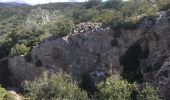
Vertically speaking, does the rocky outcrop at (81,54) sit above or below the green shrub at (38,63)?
above

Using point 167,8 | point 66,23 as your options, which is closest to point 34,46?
point 66,23

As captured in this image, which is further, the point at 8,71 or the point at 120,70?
the point at 8,71

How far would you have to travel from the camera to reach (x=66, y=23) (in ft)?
286

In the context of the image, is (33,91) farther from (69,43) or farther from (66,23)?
(66,23)

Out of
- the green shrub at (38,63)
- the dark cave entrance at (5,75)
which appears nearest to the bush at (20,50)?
the dark cave entrance at (5,75)

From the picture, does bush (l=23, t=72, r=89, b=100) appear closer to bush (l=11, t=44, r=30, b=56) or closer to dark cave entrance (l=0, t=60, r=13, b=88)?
bush (l=11, t=44, r=30, b=56)

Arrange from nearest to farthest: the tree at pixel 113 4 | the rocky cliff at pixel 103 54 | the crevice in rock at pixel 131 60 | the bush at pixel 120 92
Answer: the bush at pixel 120 92, the rocky cliff at pixel 103 54, the crevice in rock at pixel 131 60, the tree at pixel 113 4

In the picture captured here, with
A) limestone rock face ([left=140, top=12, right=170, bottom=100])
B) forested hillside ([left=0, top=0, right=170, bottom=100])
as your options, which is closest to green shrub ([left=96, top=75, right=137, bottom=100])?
forested hillside ([left=0, top=0, right=170, bottom=100])

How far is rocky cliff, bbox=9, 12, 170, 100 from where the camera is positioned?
209ft

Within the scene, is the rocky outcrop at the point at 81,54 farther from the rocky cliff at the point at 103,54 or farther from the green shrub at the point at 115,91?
the green shrub at the point at 115,91

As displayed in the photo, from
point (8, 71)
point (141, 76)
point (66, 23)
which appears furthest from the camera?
point (8, 71)

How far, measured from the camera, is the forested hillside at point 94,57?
54781 millimetres

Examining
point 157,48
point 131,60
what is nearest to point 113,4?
point 131,60

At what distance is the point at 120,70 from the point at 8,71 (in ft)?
114
